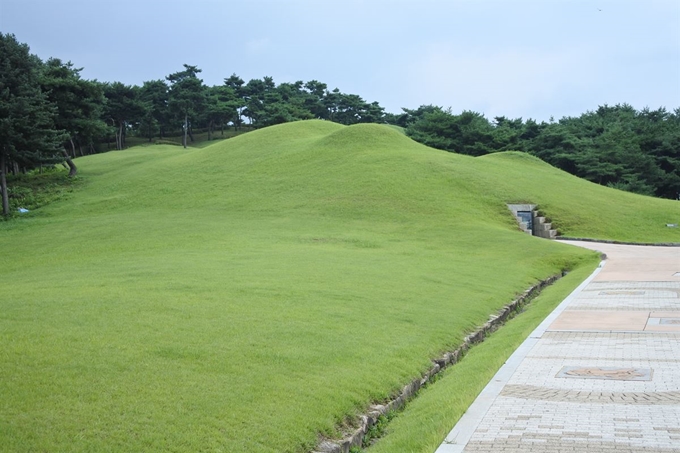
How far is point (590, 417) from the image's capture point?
261 inches

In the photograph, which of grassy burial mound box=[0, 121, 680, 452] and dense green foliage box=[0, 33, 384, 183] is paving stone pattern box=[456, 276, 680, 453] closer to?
grassy burial mound box=[0, 121, 680, 452]

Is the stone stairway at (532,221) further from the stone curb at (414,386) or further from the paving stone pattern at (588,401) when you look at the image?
the paving stone pattern at (588,401)

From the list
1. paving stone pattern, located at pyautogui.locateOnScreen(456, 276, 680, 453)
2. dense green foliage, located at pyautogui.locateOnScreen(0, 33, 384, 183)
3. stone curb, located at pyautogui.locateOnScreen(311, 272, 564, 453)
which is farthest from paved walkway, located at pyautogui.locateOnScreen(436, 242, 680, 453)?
dense green foliage, located at pyautogui.locateOnScreen(0, 33, 384, 183)

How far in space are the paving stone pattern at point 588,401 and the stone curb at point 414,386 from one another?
1278 mm

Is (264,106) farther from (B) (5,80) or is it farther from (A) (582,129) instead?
(B) (5,80)

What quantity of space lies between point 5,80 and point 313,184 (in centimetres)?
1745

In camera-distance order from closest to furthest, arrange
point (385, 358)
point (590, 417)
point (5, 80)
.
Answer: point (590, 417), point (385, 358), point (5, 80)

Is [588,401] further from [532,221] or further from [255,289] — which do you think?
[532,221]

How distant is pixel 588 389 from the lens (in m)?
7.71

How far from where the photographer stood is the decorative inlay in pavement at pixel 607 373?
323 inches

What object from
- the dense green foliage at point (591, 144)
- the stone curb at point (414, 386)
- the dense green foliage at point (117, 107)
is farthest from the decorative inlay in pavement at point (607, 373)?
the dense green foliage at point (591, 144)

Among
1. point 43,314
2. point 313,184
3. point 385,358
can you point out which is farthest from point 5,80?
point 385,358

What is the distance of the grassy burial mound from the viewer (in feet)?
20.6

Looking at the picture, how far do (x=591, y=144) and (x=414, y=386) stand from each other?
183 feet
